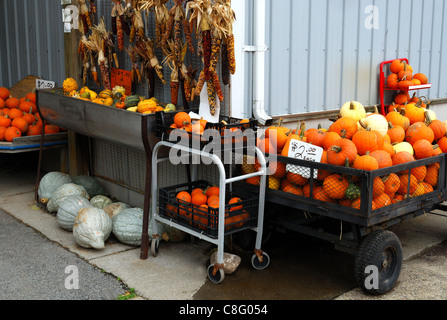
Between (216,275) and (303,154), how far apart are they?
1248 millimetres

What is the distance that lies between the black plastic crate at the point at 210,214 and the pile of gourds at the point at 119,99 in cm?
86

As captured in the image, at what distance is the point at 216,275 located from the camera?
4676 millimetres

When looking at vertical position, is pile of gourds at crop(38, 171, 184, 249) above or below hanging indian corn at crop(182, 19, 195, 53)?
below

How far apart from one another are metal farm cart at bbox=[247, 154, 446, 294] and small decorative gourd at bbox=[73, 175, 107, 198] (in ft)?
9.41

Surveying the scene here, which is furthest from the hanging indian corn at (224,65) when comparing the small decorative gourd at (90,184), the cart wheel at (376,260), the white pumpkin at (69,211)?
the small decorative gourd at (90,184)

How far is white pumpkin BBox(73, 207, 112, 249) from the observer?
5340 millimetres

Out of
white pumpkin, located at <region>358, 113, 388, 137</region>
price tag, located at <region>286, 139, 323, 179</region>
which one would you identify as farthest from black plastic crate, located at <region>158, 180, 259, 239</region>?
white pumpkin, located at <region>358, 113, 388, 137</region>

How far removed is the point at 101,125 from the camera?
5.68 meters

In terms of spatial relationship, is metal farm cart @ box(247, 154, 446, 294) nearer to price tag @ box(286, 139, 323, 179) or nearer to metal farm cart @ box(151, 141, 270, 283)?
price tag @ box(286, 139, 323, 179)

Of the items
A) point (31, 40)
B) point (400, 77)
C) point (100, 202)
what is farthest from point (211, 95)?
point (31, 40)

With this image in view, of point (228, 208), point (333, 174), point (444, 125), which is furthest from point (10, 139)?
point (444, 125)

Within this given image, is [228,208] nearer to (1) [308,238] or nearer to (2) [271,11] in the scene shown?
(1) [308,238]

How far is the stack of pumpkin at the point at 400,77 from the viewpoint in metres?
6.54

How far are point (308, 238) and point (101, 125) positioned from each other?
2416 mm
